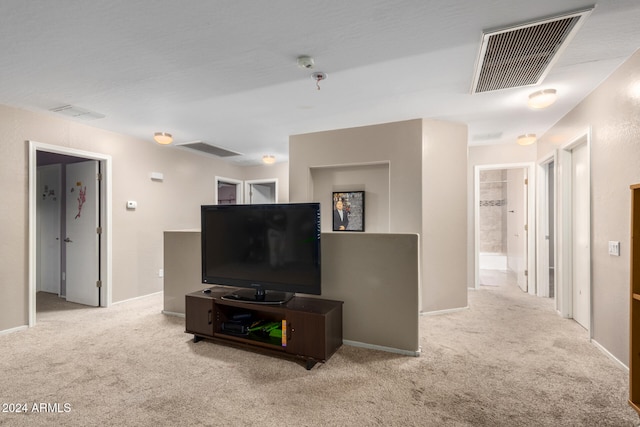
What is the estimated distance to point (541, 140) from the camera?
4613mm

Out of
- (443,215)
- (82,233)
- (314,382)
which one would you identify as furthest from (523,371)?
(82,233)

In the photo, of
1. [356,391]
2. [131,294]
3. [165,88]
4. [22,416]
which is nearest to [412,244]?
[356,391]

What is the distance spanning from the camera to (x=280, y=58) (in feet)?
7.75

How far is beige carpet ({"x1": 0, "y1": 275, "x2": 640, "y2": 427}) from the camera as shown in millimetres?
1874

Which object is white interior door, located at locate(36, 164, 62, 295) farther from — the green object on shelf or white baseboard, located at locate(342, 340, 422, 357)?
white baseboard, located at locate(342, 340, 422, 357)

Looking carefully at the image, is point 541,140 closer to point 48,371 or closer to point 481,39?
point 481,39

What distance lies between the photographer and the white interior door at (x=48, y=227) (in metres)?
4.81

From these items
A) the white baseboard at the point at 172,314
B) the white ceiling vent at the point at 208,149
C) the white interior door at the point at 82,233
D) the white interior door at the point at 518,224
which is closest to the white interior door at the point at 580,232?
the white interior door at the point at 518,224

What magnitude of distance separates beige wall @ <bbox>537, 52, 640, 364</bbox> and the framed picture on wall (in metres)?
2.43

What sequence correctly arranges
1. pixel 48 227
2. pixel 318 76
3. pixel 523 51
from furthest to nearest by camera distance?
pixel 48 227 → pixel 318 76 → pixel 523 51

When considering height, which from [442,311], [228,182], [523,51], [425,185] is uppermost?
[523,51]

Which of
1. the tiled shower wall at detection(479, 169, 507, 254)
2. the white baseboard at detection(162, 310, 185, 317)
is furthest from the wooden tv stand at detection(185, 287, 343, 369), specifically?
the tiled shower wall at detection(479, 169, 507, 254)

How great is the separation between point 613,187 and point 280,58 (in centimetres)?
293

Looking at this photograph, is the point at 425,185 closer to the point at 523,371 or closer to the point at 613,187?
the point at 613,187
